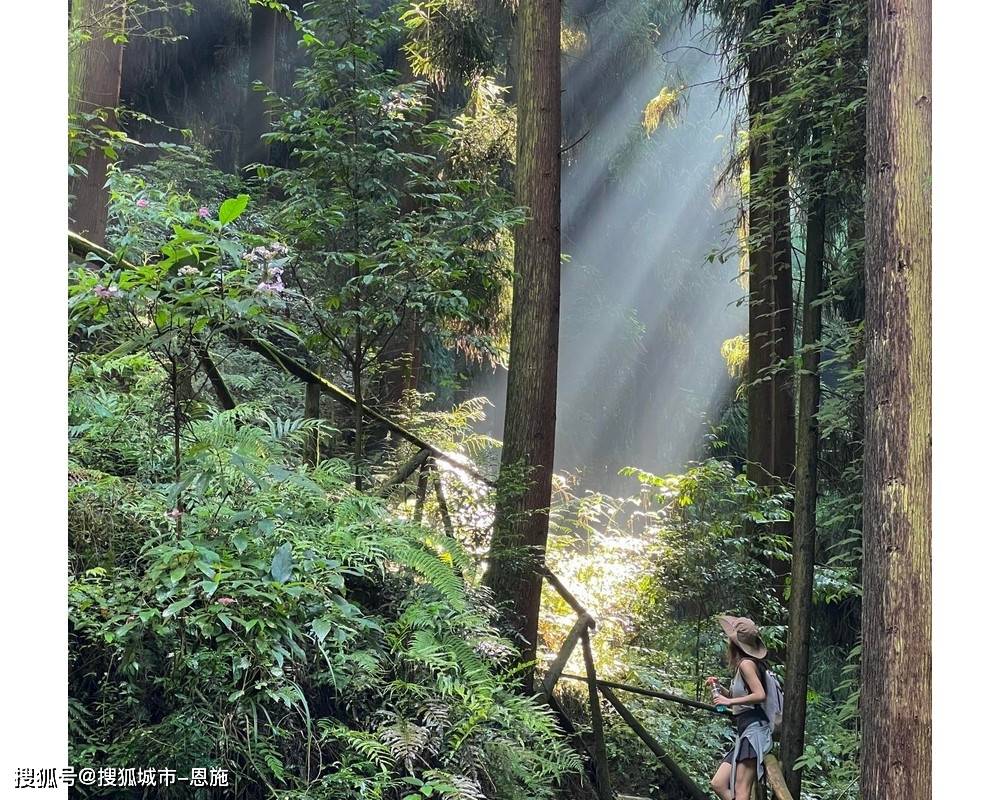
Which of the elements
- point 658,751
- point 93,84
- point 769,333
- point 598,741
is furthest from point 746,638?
point 93,84

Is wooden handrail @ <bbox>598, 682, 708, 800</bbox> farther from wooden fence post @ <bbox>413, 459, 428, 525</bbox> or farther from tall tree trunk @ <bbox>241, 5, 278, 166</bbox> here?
tall tree trunk @ <bbox>241, 5, 278, 166</bbox>

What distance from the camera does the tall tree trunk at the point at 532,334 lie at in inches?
230

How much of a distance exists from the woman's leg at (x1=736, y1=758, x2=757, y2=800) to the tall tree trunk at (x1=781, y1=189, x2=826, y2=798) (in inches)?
36.0

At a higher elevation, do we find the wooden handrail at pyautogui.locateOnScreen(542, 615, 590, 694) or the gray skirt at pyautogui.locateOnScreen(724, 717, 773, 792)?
the wooden handrail at pyautogui.locateOnScreen(542, 615, 590, 694)

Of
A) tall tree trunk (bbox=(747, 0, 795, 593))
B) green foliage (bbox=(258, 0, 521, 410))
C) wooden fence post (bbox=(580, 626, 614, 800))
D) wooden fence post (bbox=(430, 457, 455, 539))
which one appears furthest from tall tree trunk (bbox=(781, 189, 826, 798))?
wooden fence post (bbox=(430, 457, 455, 539))

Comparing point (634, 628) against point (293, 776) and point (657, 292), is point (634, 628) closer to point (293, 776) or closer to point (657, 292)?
point (293, 776)

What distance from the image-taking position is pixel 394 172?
5.62 meters

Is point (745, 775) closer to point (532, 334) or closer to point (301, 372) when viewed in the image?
point (532, 334)

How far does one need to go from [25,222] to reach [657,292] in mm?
13847

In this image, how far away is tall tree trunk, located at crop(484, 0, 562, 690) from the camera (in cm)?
584

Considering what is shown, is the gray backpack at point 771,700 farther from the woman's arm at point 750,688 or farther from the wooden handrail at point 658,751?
the wooden handrail at point 658,751

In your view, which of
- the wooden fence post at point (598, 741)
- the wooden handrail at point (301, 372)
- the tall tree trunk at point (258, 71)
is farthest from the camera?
the tall tree trunk at point (258, 71)

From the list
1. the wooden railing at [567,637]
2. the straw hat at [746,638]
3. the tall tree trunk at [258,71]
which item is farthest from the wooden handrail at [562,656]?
the tall tree trunk at [258,71]

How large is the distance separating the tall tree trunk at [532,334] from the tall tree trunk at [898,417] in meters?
2.54
